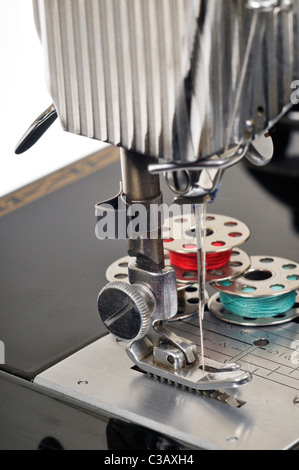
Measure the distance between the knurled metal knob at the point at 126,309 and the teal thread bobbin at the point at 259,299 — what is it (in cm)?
19

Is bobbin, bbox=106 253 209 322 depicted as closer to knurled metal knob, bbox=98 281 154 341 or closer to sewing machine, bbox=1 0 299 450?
sewing machine, bbox=1 0 299 450

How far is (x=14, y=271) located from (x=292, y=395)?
1.71 ft

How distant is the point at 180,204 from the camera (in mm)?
1221

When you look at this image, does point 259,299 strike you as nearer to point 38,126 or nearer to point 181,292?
point 181,292

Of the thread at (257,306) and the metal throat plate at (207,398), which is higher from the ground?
the thread at (257,306)

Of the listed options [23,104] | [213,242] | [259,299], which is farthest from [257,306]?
[23,104]

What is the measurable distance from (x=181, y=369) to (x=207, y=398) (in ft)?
0.17

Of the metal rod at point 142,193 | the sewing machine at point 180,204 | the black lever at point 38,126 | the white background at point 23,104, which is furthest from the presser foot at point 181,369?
the white background at point 23,104

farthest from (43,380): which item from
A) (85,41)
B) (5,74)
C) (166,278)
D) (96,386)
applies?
(5,74)

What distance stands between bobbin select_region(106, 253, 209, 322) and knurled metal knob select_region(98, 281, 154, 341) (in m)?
0.17

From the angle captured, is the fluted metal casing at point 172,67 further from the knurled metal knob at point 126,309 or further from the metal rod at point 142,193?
the knurled metal knob at point 126,309

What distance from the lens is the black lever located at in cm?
128

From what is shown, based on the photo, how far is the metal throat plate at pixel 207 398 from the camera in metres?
1.23
